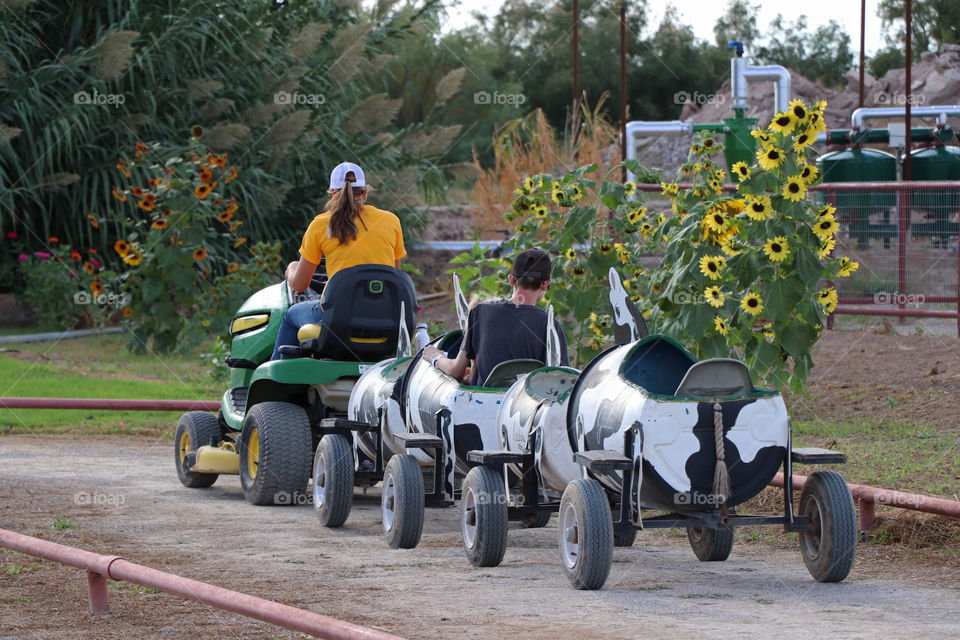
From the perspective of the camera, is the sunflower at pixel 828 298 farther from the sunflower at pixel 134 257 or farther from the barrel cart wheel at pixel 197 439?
the sunflower at pixel 134 257

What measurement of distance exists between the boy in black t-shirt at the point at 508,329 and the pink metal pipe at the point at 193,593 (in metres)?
2.08

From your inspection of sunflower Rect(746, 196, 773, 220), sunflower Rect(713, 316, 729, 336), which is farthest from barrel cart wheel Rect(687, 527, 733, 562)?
sunflower Rect(746, 196, 773, 220)

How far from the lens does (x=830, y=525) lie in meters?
5.25

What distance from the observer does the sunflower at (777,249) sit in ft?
25.1

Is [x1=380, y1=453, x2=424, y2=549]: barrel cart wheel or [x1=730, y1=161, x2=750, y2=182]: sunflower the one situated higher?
[x1=730, y1=161, x2=750, y2=182]: sunflower

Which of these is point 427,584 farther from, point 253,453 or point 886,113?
point 886,113

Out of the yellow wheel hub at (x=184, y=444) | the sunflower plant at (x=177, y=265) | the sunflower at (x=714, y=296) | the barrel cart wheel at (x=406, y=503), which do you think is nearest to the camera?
the barrel cart wheel at (x=406, y=503)

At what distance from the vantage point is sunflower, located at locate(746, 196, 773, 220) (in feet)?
25.0

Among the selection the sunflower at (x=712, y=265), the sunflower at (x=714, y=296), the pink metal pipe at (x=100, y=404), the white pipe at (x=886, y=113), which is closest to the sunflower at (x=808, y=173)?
the sunflower at (x=712, y=265)

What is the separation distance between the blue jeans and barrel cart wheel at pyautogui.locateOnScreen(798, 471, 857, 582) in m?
3.33

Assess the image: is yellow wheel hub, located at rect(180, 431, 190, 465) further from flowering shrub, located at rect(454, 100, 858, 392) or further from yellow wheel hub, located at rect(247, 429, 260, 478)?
flowering shrub, located at rect(454, 100, 858, 392)

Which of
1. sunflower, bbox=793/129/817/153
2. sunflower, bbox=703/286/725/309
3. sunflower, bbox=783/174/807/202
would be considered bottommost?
sunflower, bbox=703/286/725/309

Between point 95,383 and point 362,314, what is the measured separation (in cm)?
610

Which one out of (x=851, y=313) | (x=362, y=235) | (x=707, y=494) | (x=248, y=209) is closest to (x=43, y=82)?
(x=248, y=209)
